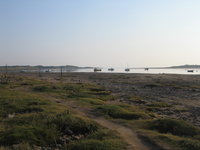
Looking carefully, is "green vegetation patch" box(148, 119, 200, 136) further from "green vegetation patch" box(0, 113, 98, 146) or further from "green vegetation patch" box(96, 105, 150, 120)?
"green vegetation patch" box(0, 113, 98, 146)

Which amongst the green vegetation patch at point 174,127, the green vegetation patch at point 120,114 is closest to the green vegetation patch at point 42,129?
the green vegetation patch at point 174,127

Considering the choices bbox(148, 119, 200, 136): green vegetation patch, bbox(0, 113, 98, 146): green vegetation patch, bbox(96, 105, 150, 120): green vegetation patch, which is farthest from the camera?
bbox(96, 105, 150, 120): green vegetation patch

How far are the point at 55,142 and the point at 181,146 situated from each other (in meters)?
5.47

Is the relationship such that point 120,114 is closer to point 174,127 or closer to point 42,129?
point 174,127

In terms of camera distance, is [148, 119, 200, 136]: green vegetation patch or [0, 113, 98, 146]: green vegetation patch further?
[148, 119, 200, 136]: green vegetation patch

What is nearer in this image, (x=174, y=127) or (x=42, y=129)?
(x=42, y=129)

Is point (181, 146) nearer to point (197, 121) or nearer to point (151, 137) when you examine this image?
point (151, 137)

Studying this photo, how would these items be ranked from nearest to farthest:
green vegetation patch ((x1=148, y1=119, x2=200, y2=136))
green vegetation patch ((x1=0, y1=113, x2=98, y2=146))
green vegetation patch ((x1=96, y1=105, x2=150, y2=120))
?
green vegetation patch ((x1=0, y1=113, x2=98, y2=146))
green vegetation patch ((x1=148, y1=119, x2=200, y2=136))
green vegetation patch ((x1=96, y1=105, x2=150, y2=120))

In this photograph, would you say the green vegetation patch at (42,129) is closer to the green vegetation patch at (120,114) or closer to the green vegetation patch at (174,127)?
the green vegetation patch at (174,127)

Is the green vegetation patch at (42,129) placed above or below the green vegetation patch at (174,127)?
above

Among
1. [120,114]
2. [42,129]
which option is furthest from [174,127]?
[42,129]

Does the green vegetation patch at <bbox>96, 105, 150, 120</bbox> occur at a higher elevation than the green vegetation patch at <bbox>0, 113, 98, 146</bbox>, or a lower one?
lower

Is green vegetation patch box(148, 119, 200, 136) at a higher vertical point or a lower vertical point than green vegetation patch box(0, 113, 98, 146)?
lower

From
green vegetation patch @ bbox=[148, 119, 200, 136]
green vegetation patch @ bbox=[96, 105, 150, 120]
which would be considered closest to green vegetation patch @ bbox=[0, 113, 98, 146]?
green vegetation patch @ bbox=[148, 119, 200, 136]
